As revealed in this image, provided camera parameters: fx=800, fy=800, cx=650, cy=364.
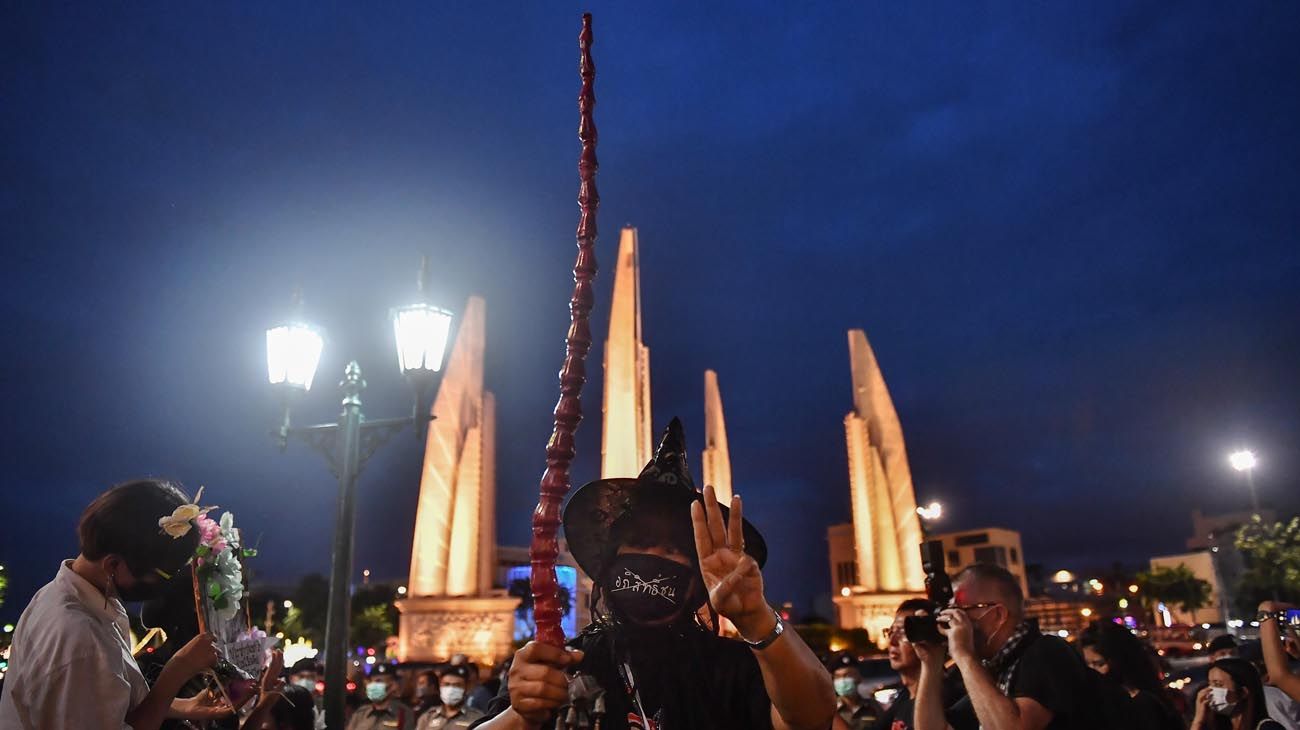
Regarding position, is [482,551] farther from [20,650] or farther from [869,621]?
[20,650]

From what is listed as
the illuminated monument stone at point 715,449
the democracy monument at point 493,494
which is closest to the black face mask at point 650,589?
the democracy monument at point 493,494

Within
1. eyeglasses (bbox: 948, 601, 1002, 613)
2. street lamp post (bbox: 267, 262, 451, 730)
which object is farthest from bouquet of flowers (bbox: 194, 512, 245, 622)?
street lamp post (bbox: 267, 262, 451, 730)

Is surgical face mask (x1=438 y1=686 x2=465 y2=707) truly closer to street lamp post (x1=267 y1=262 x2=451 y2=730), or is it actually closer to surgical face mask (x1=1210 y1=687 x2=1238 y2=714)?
street lamp post (x1=267 y1=262 x2=451 y2=730)

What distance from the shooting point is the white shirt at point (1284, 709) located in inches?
215

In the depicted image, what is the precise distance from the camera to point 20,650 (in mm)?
2801

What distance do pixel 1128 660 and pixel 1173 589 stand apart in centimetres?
7208

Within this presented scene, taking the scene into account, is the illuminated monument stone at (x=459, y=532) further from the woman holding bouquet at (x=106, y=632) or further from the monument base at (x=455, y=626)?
the woman holding bouquet at (x=106, y=632)

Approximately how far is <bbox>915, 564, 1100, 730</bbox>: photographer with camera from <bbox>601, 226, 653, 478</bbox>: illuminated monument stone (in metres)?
20.2

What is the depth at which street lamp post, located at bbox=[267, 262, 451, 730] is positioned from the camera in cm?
756

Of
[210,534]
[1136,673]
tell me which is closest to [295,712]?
[210,534]

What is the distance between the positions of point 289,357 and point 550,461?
7184mm

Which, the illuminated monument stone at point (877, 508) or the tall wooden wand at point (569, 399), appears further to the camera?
the illuminated monument stone at point (877, 508)

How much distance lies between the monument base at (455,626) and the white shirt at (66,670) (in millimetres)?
20793

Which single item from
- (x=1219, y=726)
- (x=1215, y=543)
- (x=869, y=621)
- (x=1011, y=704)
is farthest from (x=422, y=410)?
(x=1215, y=543)
